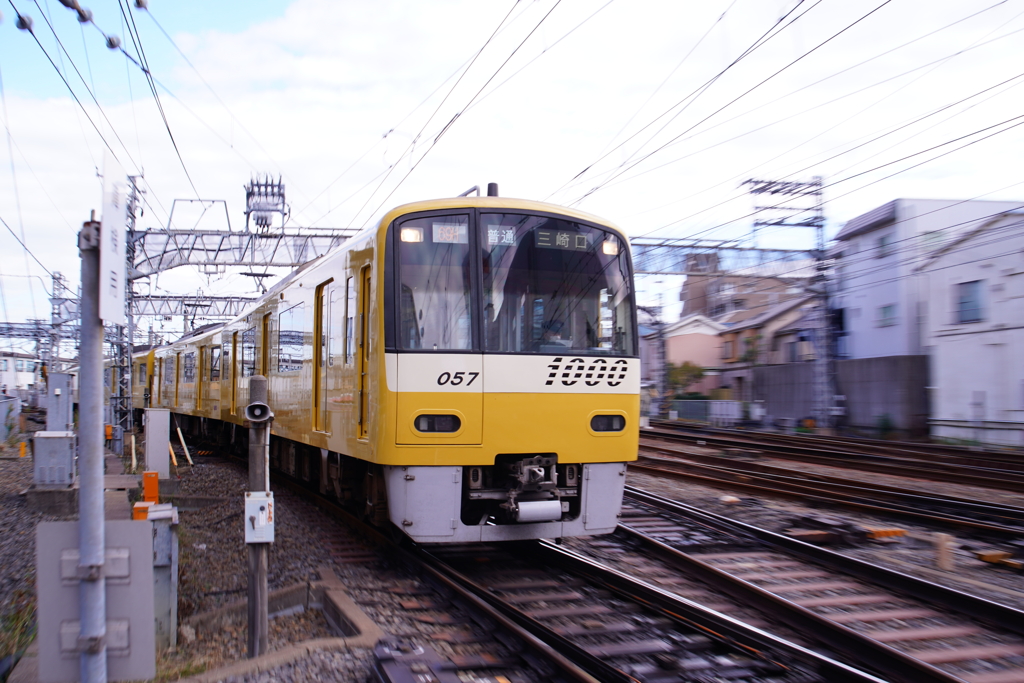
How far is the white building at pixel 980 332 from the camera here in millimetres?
20766

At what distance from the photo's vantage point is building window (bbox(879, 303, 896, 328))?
29.2 m

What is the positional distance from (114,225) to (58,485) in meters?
8.97

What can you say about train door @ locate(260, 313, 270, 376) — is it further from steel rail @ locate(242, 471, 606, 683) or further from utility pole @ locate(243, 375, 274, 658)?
utility pole @ locate(243, 375, 274, 658)

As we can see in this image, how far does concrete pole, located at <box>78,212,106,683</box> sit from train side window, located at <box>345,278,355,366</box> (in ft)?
12.2

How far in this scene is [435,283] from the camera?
5.90 metres

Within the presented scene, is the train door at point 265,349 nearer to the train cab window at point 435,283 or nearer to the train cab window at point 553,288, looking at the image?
the train cab window at point 435,283

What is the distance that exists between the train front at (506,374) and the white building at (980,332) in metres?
17.5

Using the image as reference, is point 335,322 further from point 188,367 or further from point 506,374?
point 188,367

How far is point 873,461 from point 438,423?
12464 millimetres

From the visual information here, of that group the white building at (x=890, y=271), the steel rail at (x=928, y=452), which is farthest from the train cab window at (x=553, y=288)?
the white building at (x=890, y=271)

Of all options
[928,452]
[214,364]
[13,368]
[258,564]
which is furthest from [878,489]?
[13,368]

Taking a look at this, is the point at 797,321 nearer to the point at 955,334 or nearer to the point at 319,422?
the point at 955,334

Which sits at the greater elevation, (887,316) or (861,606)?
(887,316)

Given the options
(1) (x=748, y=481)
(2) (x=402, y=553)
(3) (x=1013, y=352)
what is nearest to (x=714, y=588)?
(2) (x=402, y=553)
